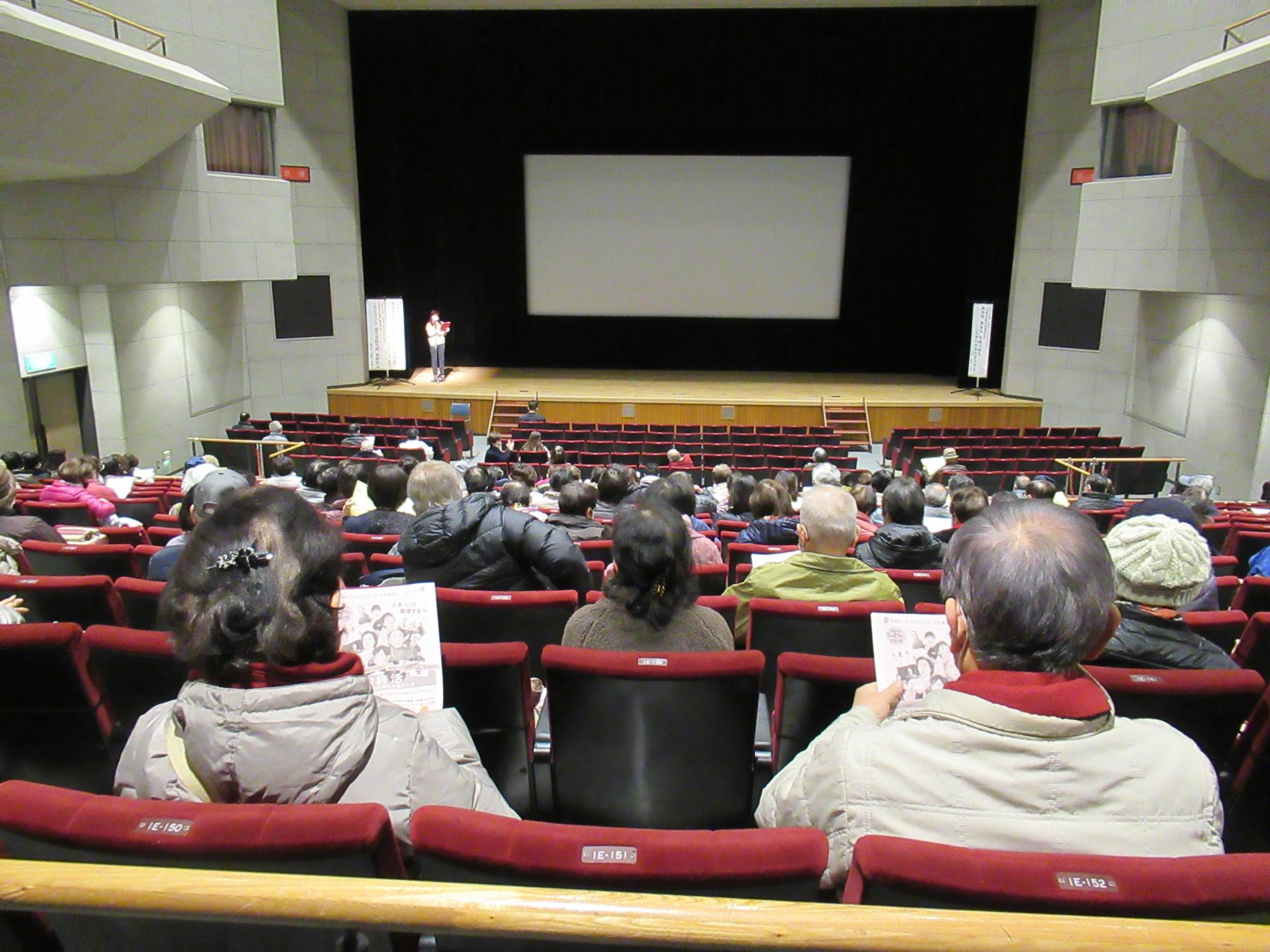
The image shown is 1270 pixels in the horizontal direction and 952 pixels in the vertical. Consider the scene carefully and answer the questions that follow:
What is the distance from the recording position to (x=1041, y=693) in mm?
1306

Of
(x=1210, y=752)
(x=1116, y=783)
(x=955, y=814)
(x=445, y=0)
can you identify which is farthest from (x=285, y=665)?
(x=445, y=0)

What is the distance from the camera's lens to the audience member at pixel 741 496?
6.07 m

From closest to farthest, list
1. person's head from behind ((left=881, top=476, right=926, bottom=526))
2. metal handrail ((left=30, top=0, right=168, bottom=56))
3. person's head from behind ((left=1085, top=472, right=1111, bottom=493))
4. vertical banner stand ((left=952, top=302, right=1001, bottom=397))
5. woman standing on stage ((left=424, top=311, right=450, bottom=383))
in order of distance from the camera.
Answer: person's head from behind ((left=881, top=476, right=926, bottom=526)) → person's head from behind ((left=1085, top=472, right=1111, bottom=493)) → metal handrail ((left=30, top=0, right=168, bottom=56)) → vertical banner stand ((left=952, top=302, right=1001, bottom=397)) → woman standing on stage ((left=424, top=311, right=450, bottom=383))

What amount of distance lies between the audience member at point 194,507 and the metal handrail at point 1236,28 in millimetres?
10562

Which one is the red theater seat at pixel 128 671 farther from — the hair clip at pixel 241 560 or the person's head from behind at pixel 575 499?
the person's head from behind at pixel 575 499

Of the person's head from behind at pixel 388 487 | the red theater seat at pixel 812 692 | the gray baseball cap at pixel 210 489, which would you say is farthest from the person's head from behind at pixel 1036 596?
the person's head from behind at pixel 388 487

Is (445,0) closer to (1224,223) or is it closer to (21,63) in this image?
(21,63)

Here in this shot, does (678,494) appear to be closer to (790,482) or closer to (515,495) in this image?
(515,495)

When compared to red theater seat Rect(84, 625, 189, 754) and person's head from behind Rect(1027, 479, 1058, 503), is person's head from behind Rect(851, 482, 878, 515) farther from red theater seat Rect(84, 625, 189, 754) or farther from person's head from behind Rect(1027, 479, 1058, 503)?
red theater seat Rect(84, 625, 189, 754)

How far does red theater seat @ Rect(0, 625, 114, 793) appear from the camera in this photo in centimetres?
234

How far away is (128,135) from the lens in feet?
32.4

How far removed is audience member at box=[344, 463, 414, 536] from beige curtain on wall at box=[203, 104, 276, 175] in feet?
33.0

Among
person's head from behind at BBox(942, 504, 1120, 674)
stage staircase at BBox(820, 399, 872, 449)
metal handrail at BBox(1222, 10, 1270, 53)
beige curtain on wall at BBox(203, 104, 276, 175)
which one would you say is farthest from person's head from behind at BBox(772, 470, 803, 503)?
beige curtain on wall at BBox(203, 104, 276, 175)

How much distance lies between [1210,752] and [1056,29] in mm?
16006
